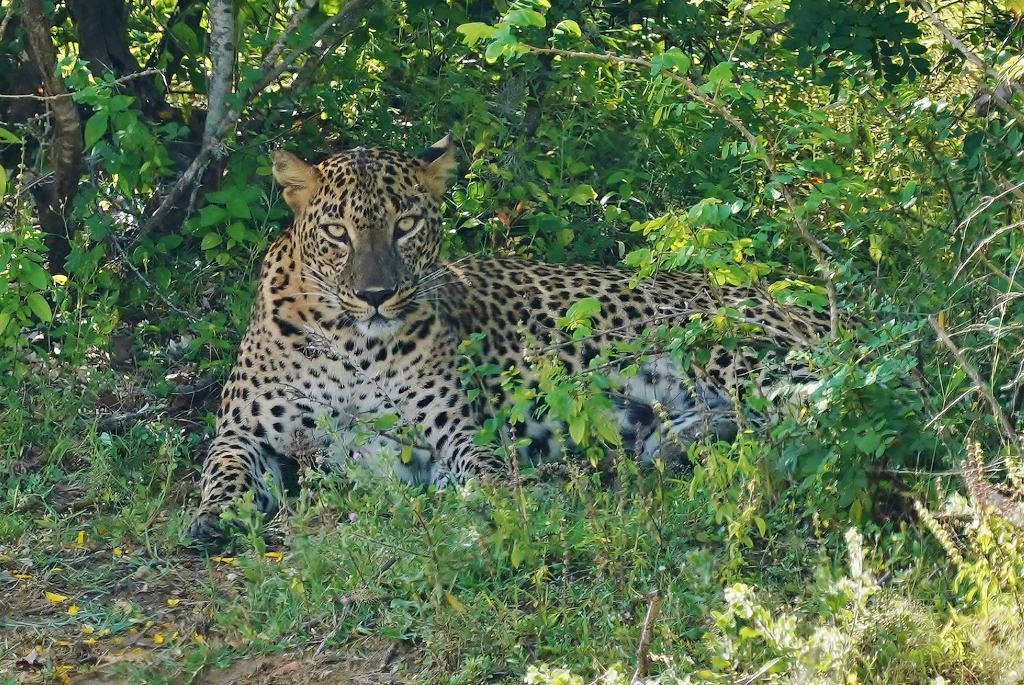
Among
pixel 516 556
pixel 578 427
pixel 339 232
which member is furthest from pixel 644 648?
pixel 339 232

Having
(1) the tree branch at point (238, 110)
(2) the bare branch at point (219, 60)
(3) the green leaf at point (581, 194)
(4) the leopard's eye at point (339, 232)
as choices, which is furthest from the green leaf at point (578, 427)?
(2) the bare branch at point (219, 60)

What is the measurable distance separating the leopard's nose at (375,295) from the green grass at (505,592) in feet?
3.54

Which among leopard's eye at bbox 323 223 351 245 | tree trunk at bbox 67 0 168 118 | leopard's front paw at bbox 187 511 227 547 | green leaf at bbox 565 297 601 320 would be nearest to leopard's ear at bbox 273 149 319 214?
leopard's eye at bbox 323 223 351 245

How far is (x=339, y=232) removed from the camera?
6.88m

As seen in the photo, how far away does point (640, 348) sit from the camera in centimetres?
550

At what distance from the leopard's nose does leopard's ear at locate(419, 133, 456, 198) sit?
76cm

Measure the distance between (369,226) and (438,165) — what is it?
587 mm

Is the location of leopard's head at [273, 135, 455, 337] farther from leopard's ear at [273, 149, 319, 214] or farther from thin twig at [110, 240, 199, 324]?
thin twig at [110, 240, 199, 324]

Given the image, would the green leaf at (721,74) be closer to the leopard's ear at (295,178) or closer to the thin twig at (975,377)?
the thin twig at (975,377)

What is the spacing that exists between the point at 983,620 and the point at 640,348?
67.5 inches

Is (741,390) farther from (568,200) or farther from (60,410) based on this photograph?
(60,410)

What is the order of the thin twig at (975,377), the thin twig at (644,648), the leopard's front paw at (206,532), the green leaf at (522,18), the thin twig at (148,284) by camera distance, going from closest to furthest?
1. the thin twig at (644,648)
2. the thin twig at (975,377)
3. the green leaf at (522,18)
4. the leopard's front paw at (206,532)
5. the thin twig at (148,284)

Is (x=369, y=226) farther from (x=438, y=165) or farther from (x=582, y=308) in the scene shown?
(x=582, y=308)

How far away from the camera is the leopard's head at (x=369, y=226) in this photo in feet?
22.1
